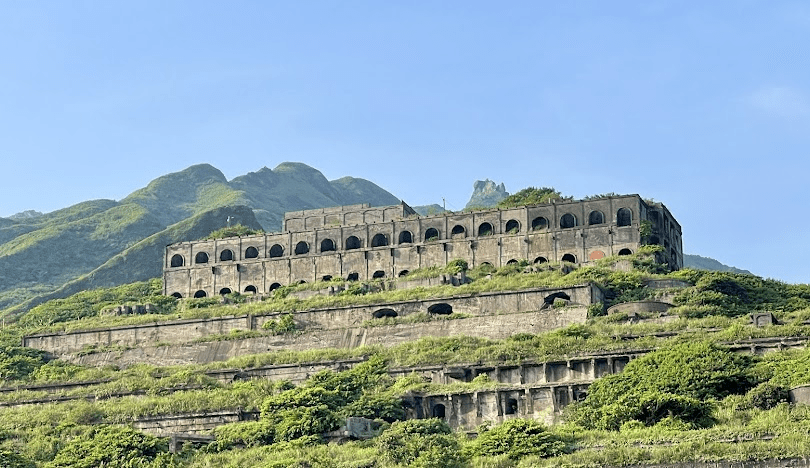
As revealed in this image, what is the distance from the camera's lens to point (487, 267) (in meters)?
81.1

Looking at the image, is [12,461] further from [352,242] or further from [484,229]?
[484,229]

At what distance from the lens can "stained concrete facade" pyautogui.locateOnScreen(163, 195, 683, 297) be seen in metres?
81.8

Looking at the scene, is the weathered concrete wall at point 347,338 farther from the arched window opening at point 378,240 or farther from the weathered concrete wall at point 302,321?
the arched window opening at point 378,240

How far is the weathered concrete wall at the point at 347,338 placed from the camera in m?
68.8

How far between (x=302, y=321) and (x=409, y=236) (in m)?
15.5

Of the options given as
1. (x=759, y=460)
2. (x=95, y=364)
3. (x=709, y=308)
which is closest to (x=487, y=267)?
(x=709, y=308)

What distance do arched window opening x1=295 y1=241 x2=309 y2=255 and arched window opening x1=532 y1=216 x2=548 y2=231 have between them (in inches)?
634

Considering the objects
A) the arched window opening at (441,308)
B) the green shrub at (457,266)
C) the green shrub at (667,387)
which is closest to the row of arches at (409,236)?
the green shrub at (457,266)

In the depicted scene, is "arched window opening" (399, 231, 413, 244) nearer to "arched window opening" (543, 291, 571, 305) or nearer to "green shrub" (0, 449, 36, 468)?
"arched window opening" (543, 291, 571, 305)

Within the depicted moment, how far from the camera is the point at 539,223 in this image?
276 feet

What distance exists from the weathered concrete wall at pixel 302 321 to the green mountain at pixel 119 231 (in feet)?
138

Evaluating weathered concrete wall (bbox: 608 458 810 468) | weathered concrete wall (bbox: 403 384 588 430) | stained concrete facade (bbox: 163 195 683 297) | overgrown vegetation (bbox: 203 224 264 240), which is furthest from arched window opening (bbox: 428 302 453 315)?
weathered concrete wall (bbox: 608 458 810 468)

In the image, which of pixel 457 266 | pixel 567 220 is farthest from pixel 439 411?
pixel 567 220

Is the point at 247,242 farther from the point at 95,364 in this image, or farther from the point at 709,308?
the point at 709,308
